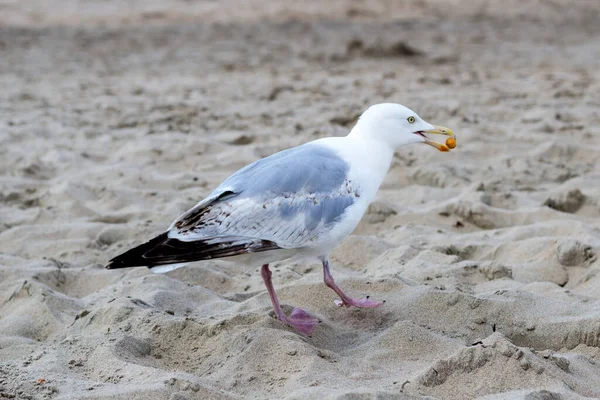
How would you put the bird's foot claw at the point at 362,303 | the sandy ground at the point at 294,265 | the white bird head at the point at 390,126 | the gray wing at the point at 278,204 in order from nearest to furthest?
the sandy ground at the point at 294,265
the gray wing at the point at 278,204
the bird's foot claw at the point at 362,303
the white bird head at the point at 390,126

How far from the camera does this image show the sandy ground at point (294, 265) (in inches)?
111

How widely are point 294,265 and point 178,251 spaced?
44.8 inches

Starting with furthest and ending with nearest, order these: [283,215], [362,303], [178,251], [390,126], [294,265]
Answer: [294,265]
[390,126]
[362,303]
[283,215]
[178,251]

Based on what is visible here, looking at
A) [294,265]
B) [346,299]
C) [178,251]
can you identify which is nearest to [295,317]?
[346,299]

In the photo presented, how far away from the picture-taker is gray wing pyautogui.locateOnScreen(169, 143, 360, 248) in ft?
10.4

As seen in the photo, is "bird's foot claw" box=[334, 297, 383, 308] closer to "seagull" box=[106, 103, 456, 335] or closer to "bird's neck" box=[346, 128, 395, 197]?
"seagull" box=[106, 103, 456, 335]

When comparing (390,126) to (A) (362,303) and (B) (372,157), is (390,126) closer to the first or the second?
(B) (372,157)

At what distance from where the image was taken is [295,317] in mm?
3283

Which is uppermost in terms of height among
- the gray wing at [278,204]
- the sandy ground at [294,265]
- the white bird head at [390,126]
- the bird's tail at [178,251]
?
the white bird head at [390,126]

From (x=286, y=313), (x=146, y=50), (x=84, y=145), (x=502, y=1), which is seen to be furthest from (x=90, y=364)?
(x=502, y=1)

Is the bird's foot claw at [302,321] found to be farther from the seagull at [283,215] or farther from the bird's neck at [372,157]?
the bird's neck at [372,157]

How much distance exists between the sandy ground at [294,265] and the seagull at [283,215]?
0.25 metres

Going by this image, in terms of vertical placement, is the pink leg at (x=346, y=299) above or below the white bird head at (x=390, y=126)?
below

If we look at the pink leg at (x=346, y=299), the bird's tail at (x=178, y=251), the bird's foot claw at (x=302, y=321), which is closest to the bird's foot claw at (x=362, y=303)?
the pink leg at (x=346, y=299)
